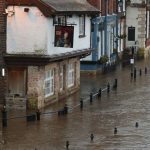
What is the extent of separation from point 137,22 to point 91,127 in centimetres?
4585

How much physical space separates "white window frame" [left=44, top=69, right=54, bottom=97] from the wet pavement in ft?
2.83

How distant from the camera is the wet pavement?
2727 centimetres

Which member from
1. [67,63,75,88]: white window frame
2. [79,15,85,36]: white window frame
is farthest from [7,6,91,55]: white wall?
[67,63,75,88]: white window frame

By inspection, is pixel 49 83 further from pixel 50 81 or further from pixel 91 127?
pixel 91 127

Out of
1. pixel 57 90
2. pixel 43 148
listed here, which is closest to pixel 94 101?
pixel 57 90

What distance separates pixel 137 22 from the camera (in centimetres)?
7619

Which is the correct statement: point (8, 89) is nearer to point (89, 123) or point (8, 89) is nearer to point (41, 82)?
point (41, 82)

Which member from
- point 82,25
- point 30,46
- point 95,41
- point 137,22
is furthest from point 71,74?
point 137,22

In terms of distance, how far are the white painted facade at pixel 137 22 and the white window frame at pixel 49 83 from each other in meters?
37.8

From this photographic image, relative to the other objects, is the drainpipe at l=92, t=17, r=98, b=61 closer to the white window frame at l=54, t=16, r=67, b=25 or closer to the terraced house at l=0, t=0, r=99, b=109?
the white window frame at l=54, t=16, r=67, b=25

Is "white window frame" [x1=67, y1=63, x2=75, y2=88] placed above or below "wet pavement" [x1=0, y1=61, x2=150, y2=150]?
above

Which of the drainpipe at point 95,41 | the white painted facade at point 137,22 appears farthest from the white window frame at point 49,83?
the white painted facade at point 137,22

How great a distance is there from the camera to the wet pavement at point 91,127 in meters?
27.3

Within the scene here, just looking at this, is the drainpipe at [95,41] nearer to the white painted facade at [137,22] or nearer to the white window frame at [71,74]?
the white window frame at [71,74]
